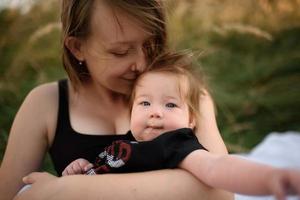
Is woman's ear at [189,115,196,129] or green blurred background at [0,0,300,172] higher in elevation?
woman's ear at [189,115,196,129]

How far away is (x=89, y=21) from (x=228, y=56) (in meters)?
2.08

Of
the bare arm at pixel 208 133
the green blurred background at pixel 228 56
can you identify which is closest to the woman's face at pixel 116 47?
the bare arm at pixel 208 133

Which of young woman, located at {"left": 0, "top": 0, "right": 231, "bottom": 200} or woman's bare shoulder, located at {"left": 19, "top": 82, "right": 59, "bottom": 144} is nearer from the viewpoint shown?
young woman, located at {"left": 0, "top": 0, "right": 231, "bottom": 200}

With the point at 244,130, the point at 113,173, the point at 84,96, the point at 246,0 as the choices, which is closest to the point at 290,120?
the point at 244,130

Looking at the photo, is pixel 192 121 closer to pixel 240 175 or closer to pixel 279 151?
pixel 240 175

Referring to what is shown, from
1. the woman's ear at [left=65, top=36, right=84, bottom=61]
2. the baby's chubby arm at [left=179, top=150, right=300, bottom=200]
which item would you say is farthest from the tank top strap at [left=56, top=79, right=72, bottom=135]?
the baby's chubby arm at [left=179, top=150, right=300, bottom=200]

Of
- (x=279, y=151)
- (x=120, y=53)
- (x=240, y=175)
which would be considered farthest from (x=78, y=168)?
(x=279, y=151)

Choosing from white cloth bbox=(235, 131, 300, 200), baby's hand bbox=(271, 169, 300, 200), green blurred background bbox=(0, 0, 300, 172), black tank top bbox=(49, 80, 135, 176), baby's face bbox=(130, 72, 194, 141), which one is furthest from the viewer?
green blurred background bbox=(0, 0, 300, 172)

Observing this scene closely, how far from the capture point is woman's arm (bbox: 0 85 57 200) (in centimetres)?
181

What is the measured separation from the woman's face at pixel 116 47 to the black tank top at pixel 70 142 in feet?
0.58

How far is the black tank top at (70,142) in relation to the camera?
177 centimetres

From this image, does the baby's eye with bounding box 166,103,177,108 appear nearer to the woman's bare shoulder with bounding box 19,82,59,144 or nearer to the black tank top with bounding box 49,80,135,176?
the black tank top with bounding box 49,80,135,176

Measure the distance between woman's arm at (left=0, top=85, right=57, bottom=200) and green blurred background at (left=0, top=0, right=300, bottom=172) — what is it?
0.87 metres

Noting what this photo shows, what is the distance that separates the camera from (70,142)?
5.90 ft
